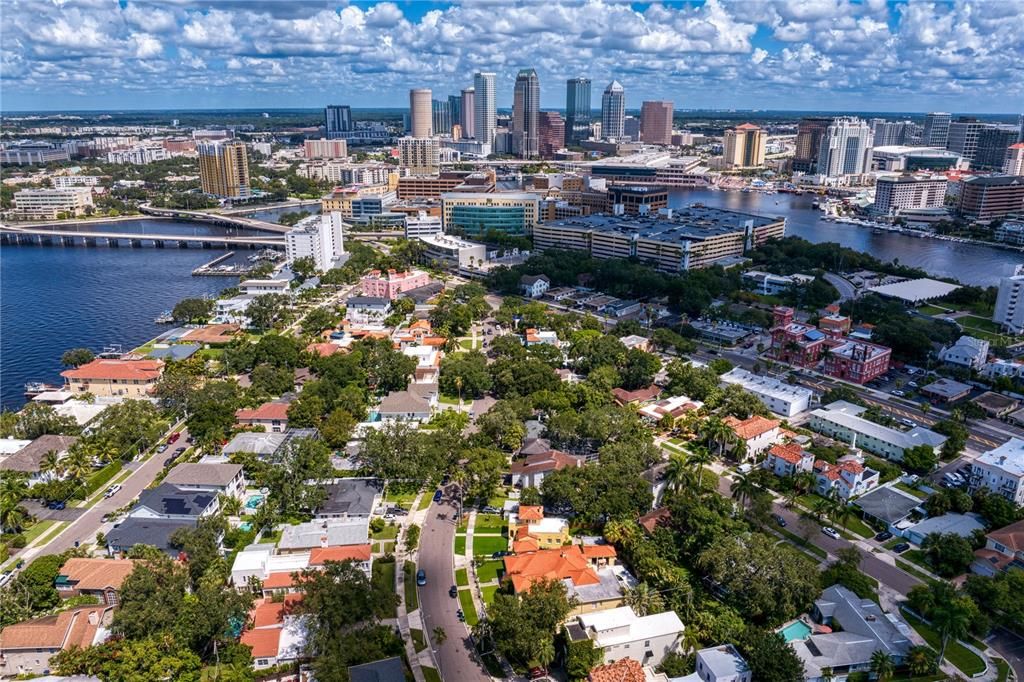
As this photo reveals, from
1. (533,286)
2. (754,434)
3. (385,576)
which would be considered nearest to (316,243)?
(533,286)

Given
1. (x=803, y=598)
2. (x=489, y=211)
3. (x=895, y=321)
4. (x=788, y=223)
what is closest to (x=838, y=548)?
(x=803, y=598)

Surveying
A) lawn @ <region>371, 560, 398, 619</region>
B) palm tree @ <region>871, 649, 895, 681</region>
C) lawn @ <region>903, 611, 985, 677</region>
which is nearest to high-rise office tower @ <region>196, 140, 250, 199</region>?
lawn @ <region>371, 560, 398, 619</region>

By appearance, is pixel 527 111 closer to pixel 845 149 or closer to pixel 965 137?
pixel 845 149

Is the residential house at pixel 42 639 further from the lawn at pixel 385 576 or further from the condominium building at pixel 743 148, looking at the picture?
the condominium building at pixel 743 148

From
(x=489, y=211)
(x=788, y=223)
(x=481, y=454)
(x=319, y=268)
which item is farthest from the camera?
(x=788, y=223)

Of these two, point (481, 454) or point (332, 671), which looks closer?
point (332, 671)

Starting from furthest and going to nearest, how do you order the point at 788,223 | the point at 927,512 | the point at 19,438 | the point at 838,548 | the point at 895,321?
the point at 788,223 → the point at 895,321 → the point at 19,438 → the point at 927,512 → the point at 838,548

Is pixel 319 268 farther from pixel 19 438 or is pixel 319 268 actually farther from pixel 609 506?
pixel 609 506

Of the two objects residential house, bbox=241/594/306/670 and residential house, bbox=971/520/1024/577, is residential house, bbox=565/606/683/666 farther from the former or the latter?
residential house, bbox=971/520/1024/577
